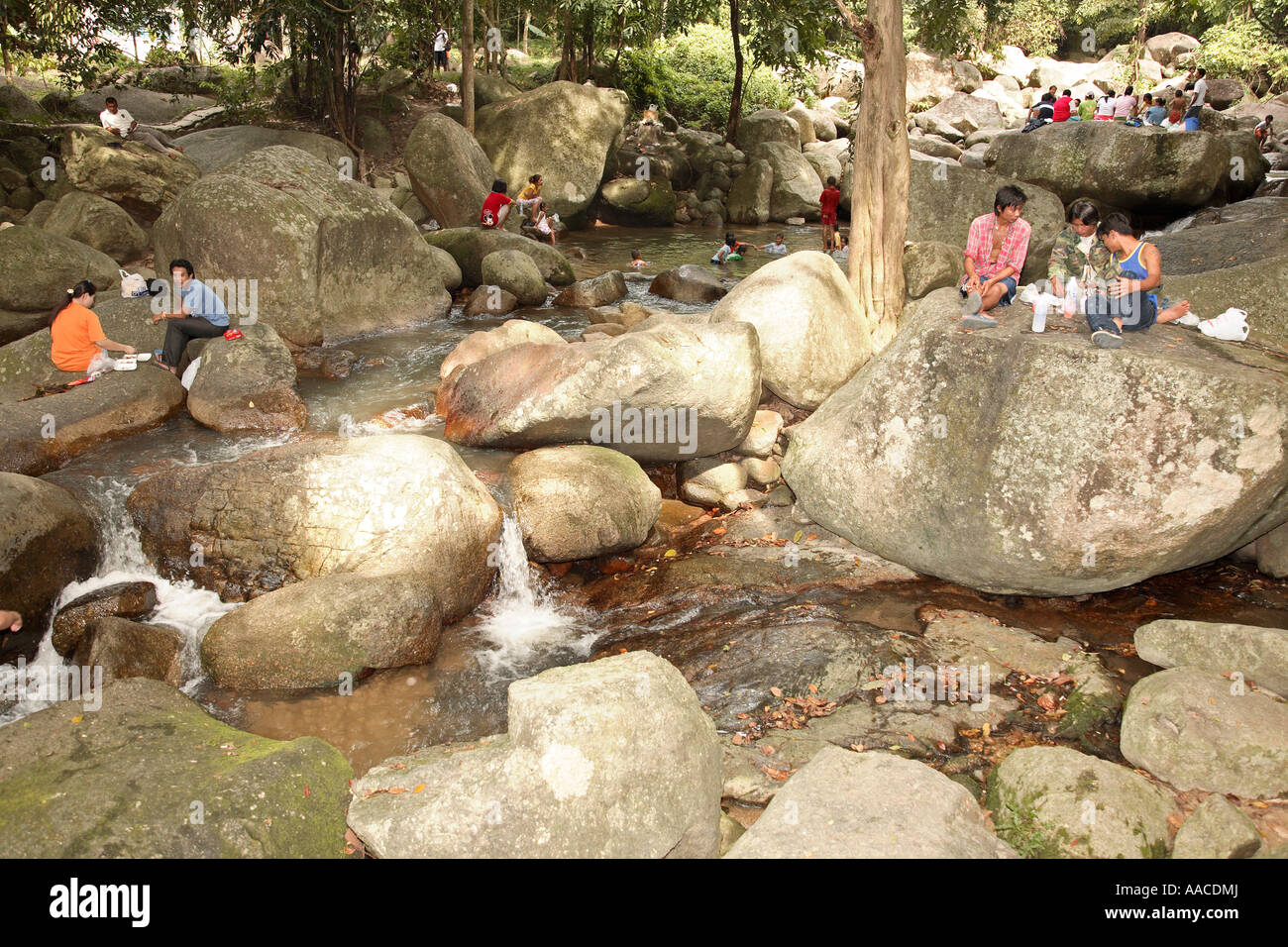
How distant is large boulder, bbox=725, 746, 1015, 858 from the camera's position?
3.88 m

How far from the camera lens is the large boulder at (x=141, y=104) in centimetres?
1944

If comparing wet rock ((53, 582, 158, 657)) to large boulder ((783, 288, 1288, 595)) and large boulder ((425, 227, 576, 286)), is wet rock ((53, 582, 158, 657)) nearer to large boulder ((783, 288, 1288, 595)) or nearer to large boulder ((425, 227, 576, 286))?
large boulder ((783, 288, 1288, 595))

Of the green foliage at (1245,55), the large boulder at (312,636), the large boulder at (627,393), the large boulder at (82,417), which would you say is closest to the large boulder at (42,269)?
the large boulder at (82,417)

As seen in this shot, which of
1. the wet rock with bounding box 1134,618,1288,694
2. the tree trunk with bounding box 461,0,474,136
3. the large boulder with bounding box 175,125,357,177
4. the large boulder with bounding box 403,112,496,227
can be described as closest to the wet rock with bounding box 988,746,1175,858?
the wet rock with bounding box 1134,618,1288,694

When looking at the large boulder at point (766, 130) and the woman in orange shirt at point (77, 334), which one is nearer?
the woman in orange shirt at point (77, 334)

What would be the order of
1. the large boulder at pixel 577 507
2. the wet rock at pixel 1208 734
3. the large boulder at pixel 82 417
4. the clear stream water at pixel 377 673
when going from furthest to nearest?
the large boulder at pixel 82 417 → the large boulder at pixel 577 507 → the clear stream water at pixel 377 673 → the wet rock at pixel 1208 734

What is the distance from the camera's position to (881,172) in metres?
9.45

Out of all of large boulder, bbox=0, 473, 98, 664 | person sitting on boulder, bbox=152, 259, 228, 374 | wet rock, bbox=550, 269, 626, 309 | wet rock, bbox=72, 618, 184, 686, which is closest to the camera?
wet rock, bbox=72, 618, 184, 686

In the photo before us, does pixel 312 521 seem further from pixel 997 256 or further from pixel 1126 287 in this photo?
pixel 1126 287

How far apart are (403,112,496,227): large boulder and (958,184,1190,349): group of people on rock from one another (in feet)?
37.1

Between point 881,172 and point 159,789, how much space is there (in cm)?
843

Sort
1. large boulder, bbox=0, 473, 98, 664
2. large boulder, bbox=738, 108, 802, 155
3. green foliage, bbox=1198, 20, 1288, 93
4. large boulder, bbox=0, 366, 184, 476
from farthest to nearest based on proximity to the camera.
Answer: green foliage, bbox=1198, 20, 1288, 93 < large boulder, bbox=738, 108, 802, 155 < large boulder, bbox=0, 366, 184, 476 < large boulder, bbox=0, 473, 98, 664

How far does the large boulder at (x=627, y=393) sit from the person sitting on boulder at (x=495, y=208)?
7.93 metres

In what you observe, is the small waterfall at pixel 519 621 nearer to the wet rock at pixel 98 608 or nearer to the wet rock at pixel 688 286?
the wet rock at pixel 98 608
